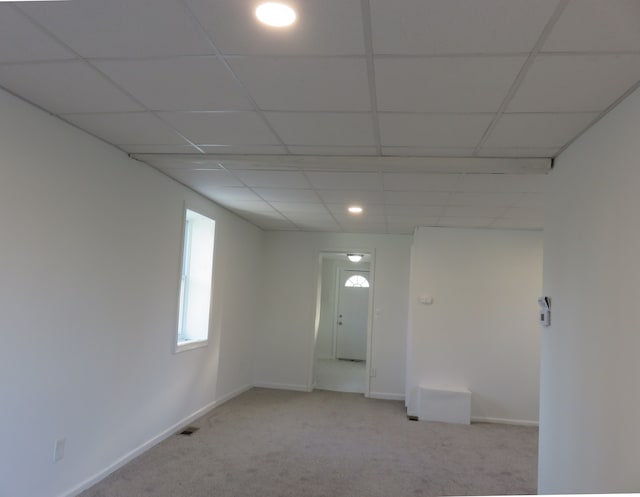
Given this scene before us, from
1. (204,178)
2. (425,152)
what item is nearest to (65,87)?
(204,178)

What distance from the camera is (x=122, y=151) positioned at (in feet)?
11.0

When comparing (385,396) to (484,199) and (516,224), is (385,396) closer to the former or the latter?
(516,224)

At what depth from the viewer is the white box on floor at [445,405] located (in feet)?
17.7

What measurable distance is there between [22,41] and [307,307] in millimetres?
5351

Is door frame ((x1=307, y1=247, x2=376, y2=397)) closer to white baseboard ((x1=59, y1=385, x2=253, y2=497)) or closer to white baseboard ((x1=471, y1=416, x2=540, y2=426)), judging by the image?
white baseboard ((x1=59, y1=385, x2=253, y2=497))

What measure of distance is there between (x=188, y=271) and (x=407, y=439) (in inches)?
113

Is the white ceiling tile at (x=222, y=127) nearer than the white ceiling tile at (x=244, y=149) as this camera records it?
Yes

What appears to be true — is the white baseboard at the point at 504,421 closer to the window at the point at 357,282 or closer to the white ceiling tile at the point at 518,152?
the white ceiling tile at the point at 518,152

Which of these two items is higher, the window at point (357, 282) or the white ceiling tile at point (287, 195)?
the white ceiling tile at point (287, 195)

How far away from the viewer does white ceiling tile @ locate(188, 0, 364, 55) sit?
1.55 metres

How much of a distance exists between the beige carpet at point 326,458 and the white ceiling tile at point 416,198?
7.64 ft

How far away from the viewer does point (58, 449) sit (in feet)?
9.45

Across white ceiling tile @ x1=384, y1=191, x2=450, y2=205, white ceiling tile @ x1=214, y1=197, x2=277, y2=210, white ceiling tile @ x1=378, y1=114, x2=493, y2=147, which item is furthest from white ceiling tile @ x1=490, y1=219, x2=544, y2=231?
white ceiling tile @ x1=378, y1=114, x2=493, y2=147

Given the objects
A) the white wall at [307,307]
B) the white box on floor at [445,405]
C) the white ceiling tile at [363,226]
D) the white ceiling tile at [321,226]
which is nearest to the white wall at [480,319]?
the white box on floor at [445,405]
